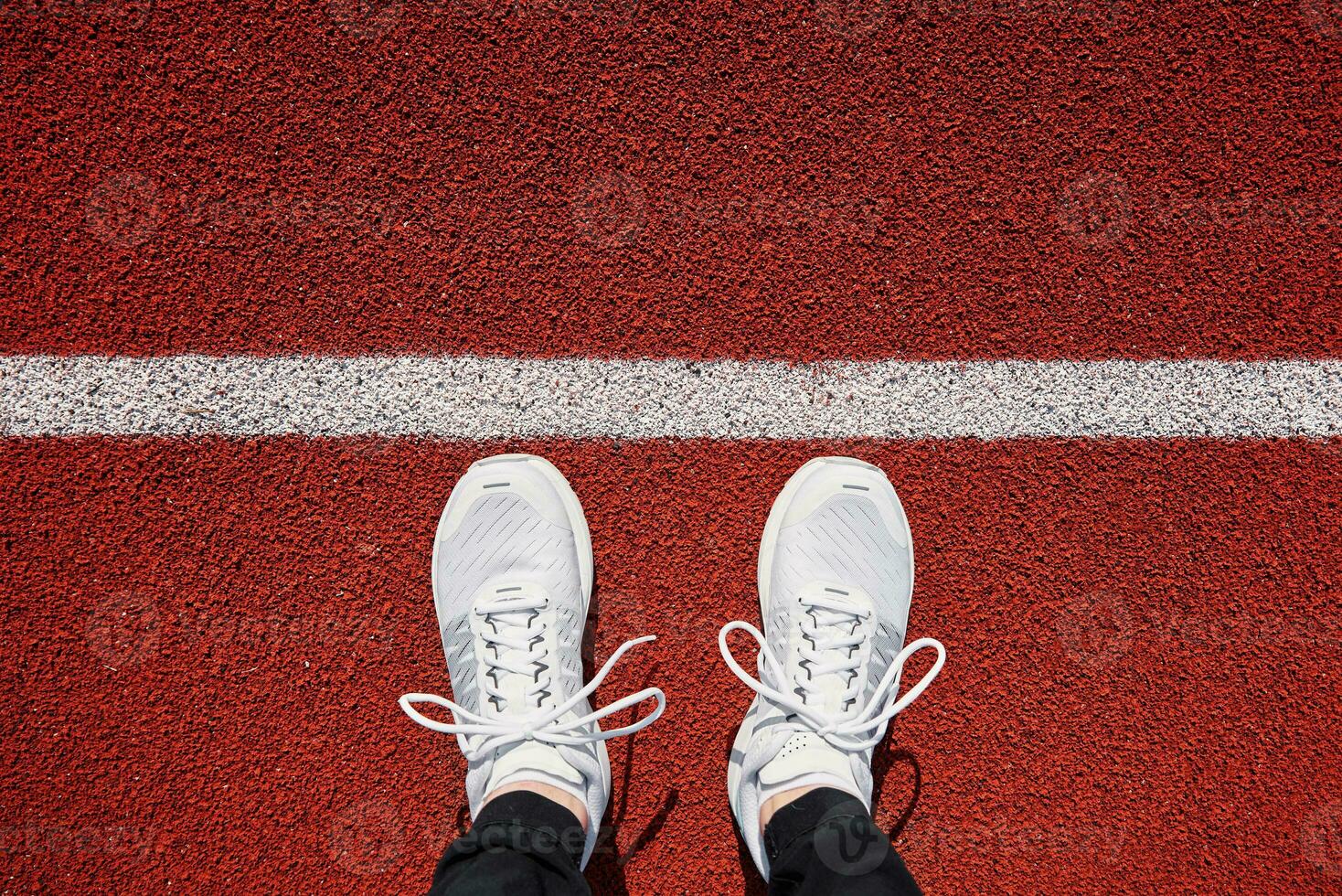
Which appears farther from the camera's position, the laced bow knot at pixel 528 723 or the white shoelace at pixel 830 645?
the white shoelace at pixel 830 645

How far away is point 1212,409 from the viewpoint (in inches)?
61.5

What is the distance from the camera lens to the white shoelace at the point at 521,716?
4.74 ft

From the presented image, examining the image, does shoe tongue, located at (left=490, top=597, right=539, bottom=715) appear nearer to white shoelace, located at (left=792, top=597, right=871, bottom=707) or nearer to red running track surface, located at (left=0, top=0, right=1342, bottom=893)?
red running track surface, located at (left=0, top=0, right=1342, bottom=893)

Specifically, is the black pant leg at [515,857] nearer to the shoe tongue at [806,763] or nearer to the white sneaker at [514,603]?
the white sneaker at [514,603]

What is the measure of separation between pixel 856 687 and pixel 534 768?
730 mm

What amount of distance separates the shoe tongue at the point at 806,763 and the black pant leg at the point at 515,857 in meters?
0.42

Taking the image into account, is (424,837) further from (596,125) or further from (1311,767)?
(1311,767)

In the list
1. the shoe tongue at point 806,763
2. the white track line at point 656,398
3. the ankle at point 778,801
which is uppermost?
the white track line at point 656,398

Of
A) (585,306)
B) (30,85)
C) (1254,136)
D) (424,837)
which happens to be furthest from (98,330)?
(1254,136)

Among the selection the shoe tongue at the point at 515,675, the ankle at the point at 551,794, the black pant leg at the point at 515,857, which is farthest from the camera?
the shoe tongue at the point at 515,675

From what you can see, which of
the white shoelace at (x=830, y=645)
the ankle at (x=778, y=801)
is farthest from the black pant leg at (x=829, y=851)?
the white shoelace at (x=830, y=645)

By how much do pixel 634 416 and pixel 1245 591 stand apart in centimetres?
146

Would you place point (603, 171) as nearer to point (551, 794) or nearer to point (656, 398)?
point (656, 398)

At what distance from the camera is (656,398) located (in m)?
1.54
